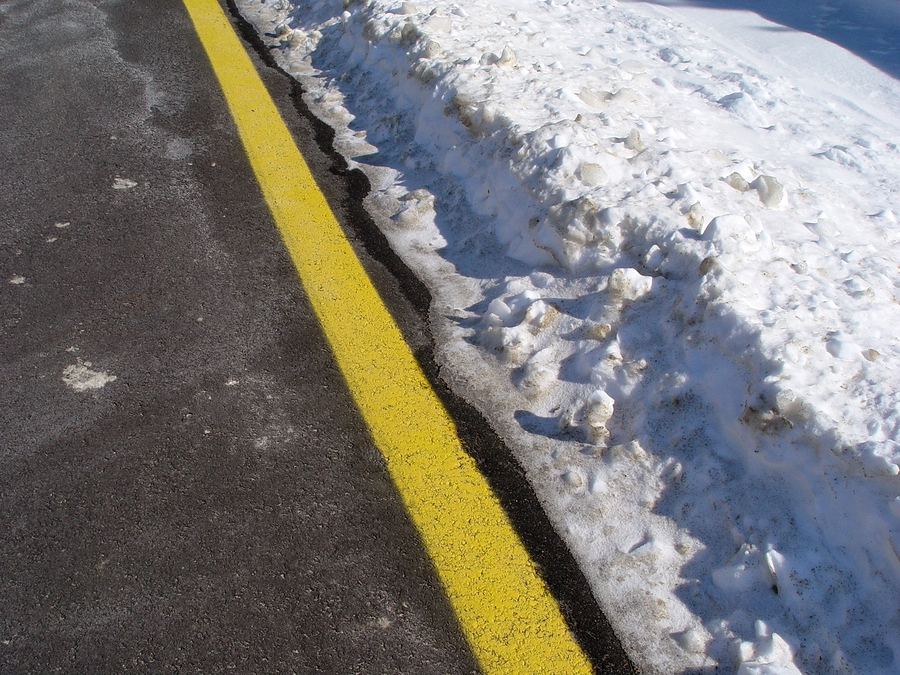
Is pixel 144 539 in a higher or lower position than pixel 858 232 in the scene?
lower

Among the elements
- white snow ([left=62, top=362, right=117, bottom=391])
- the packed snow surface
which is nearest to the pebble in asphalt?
white snow ([left=62, top=362, right=117, bottom=391])

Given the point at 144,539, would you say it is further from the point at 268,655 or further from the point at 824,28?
the point at 824,28

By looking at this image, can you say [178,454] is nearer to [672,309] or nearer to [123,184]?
[672,309]

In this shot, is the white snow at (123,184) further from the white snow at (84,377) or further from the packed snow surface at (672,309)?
the white snow at (84,377)

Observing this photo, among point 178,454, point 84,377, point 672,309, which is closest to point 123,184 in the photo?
point 84,377

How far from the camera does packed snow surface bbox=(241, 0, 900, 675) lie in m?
1.76

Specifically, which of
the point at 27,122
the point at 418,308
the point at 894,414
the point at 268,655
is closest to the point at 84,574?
the point at 268,655

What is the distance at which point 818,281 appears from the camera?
2.36 m

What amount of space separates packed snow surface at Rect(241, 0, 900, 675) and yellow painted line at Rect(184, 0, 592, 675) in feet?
0.49

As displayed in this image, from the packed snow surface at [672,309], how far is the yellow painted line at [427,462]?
0.49ft

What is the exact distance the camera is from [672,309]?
7.65ft

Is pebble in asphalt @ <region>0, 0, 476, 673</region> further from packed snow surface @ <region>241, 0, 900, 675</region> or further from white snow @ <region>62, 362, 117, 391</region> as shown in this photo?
packed snow surface @ <region>241, 0, 900, 675</region>

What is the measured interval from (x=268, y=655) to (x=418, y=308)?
4.24 ft

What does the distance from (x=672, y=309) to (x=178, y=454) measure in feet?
4.68
